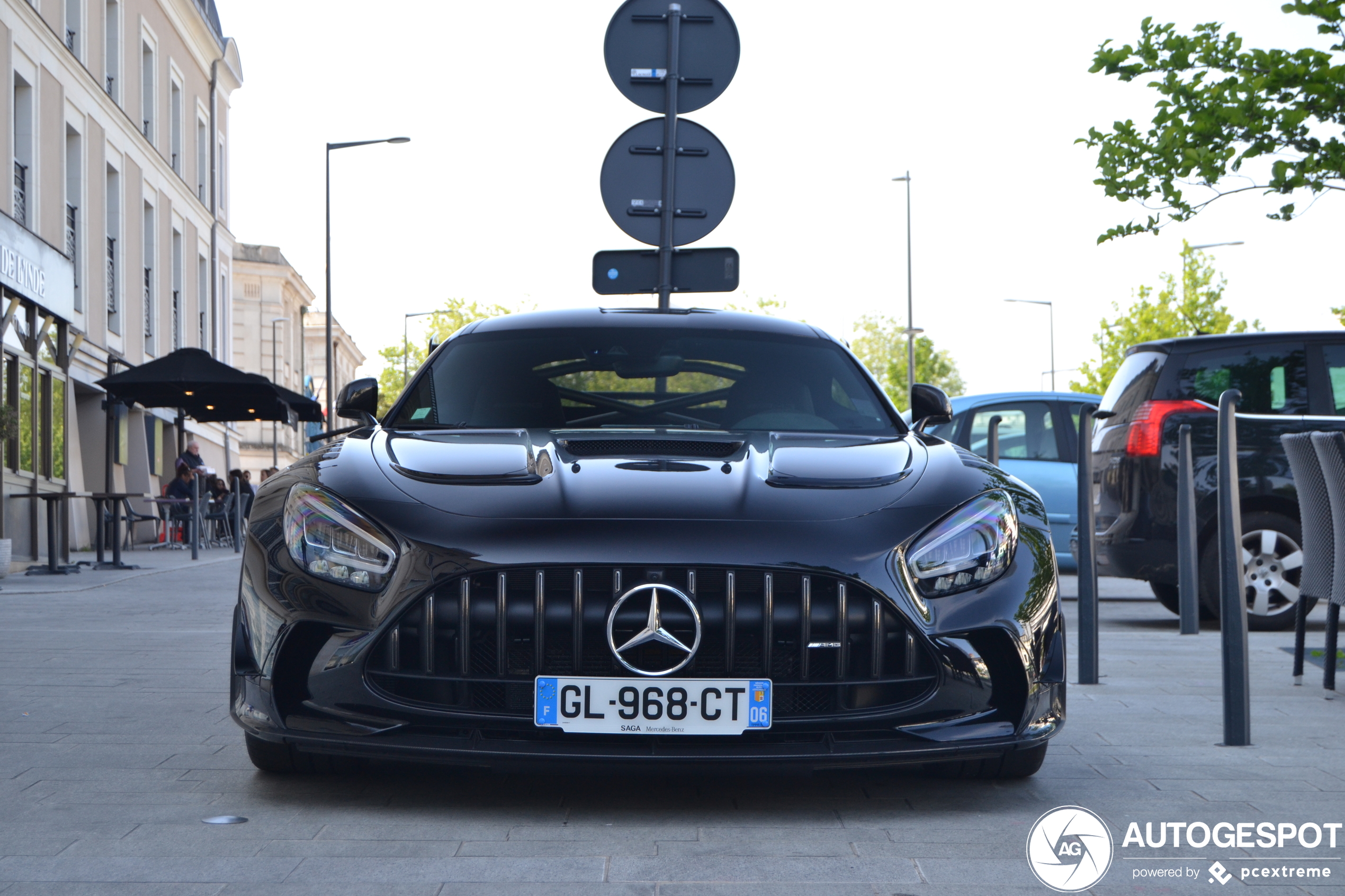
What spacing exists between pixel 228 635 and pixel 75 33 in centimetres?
1995

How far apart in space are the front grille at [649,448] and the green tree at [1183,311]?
41.6 meters

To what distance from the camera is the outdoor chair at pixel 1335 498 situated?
5.87 metres

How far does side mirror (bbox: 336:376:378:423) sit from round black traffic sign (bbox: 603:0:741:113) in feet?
9.65

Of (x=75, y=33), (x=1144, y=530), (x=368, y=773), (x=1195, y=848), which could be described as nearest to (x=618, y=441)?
(x=368, y=773)

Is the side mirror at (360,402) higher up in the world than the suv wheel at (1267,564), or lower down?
higher up

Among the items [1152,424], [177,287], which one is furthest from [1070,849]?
[177,287]

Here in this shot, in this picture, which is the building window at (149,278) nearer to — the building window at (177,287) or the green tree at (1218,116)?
the building window at (177,287)

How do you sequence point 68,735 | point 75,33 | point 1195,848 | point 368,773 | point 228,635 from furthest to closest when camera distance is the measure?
point 75,33 → point 228,635 → point 68,735 → point 368,773 → point 1195,848

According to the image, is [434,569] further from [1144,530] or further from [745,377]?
[1144,530]

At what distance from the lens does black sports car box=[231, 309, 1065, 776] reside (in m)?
3.46

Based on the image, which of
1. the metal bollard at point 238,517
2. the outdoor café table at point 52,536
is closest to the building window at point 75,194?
the metal bollard at point 238,517

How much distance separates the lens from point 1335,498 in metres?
5.89

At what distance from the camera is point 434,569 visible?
3502 mm

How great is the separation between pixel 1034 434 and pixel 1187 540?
4.03 m
